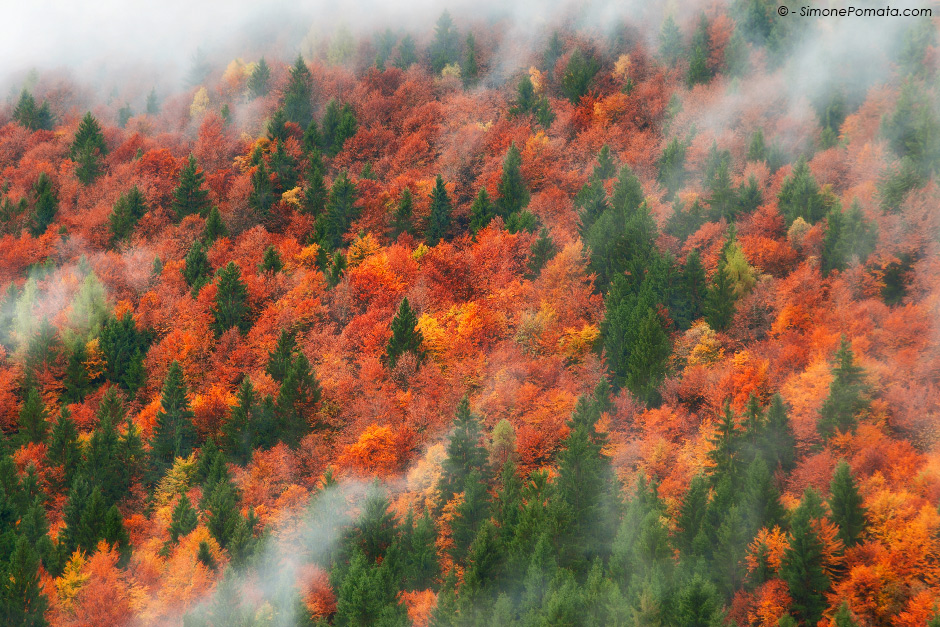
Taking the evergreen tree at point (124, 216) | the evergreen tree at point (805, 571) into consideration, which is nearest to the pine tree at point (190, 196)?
the evergreen tree at point (124, 216)

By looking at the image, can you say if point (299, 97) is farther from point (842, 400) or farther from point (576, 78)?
point (842, 400)

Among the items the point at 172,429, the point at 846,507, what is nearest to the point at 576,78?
the point at 172,429

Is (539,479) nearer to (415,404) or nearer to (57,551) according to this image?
(415,404)

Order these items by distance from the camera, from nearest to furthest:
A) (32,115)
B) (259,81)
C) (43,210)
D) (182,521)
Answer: (182,521)
(43,210)
(32,115)
(259,81)

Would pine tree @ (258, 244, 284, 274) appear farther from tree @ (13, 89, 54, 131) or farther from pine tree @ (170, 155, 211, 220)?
tree @ (13, 89, 54, 131)

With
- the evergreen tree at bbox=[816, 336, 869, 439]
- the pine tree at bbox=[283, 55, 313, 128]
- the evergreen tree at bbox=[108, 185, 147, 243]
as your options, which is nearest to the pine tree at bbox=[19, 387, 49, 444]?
the evergreen tree at bbox=[108, 185, 147, 243]

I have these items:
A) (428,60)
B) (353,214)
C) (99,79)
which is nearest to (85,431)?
(353,214)

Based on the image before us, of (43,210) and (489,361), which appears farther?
(43,210)
